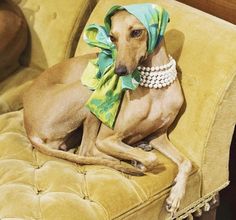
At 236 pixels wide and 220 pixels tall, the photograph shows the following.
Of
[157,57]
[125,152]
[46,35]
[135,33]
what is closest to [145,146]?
[125,152]

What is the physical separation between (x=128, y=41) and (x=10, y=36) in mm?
802

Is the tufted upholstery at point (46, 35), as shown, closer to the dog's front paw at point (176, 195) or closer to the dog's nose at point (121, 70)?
the dog's nose at point (121, 70)

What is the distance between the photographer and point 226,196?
7.87 ft

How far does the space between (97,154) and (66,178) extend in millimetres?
173

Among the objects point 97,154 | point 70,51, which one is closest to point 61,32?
point 70,51

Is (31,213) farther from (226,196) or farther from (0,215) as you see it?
(226,196)

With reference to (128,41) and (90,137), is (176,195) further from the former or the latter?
(128,41)

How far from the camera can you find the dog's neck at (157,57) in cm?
169

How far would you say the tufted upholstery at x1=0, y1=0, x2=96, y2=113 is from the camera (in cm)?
218

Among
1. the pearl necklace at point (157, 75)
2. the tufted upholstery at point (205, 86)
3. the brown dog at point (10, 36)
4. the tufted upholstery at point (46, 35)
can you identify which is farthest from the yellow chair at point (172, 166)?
the brown dog at point (10, 36)

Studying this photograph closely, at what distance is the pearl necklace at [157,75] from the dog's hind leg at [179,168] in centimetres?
20

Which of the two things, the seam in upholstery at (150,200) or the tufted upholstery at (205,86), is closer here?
the seam in upholstery at (150,200)

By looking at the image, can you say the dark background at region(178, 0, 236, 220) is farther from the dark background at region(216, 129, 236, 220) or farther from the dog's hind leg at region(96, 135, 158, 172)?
the dog's hind leg at region(96, 135, 158, 172)

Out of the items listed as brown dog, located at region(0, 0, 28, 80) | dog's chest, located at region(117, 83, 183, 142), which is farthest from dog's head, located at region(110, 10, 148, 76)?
brown dog, located at region(0, 0, 28, 80)
